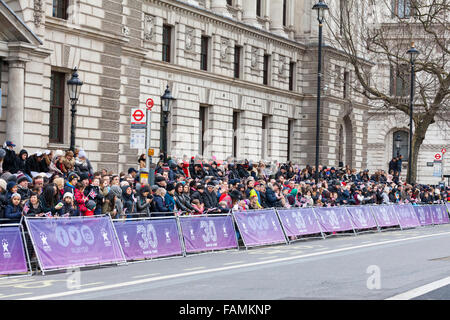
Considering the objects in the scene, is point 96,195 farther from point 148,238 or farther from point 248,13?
point 248,13

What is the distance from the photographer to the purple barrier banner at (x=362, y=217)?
29.4 meters

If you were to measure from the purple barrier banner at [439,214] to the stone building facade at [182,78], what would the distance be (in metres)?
13.0

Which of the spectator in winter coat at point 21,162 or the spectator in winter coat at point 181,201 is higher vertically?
the spectator in winter coat at point 21,162

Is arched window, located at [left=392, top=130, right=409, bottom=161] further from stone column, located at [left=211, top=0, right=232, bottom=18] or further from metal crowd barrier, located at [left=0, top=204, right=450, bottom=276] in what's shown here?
metal crowd barrier, located at [left=0, top=204, right=450, bottom=276]

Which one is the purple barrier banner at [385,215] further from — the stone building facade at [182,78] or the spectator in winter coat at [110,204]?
the spectator in winter coat at [110,204]

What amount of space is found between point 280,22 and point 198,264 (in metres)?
38.7

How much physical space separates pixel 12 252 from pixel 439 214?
2705cm

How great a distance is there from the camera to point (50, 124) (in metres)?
32.9

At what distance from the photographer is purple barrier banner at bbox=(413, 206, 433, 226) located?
3623cm

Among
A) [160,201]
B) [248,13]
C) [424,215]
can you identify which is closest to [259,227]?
[160,201]

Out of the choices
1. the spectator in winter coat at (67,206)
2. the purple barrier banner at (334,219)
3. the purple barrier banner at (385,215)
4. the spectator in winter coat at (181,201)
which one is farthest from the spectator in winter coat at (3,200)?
the purple barrier banner at (385,215)

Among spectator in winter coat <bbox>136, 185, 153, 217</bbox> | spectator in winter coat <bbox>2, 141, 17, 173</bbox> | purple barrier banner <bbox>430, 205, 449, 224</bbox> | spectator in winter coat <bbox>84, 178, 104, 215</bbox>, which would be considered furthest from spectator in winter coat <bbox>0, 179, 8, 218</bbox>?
purple barrier banner <bbox>430, 205, 449, 224</bbox>

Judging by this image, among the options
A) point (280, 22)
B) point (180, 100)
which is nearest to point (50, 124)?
point (180, 100)

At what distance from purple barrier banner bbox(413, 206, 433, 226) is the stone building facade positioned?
12.8 metres
